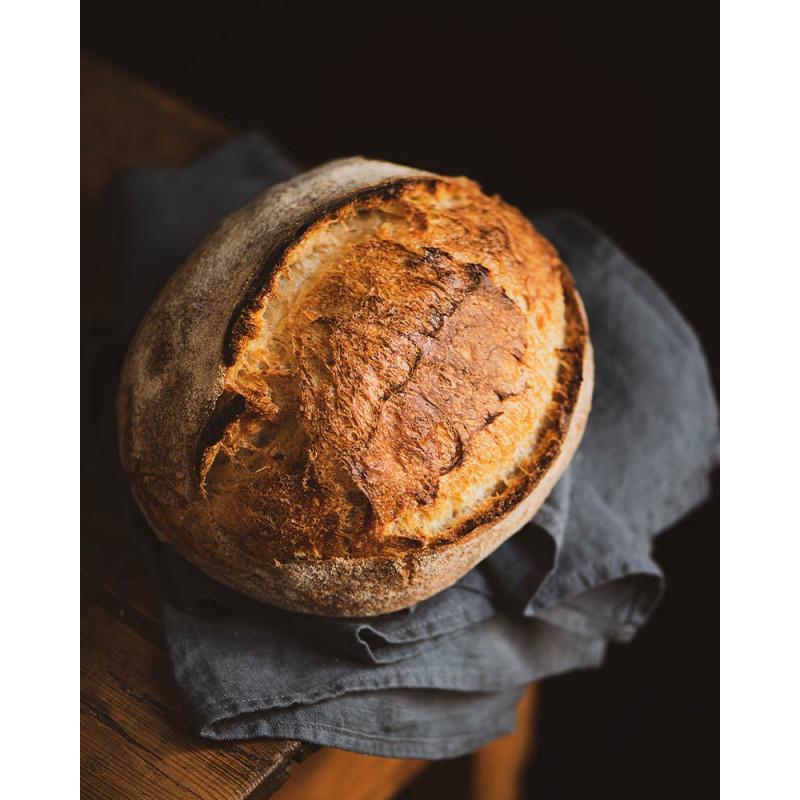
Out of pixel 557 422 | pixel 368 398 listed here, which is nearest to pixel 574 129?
pixel 557 422

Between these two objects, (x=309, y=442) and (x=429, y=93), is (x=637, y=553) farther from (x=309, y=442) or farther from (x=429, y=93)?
(x=429, y=93)

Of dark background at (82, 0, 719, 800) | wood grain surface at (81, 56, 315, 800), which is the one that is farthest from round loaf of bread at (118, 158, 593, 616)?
dark background at (82, 0, 719, 800)

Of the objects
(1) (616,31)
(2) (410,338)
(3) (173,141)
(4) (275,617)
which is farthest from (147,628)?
(1) (616,31)

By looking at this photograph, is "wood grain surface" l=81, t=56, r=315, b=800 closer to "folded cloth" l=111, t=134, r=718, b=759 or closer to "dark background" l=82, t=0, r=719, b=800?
"folded cloth" l=111, t=134, r=718, b=759

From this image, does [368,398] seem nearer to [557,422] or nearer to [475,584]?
[557,422]

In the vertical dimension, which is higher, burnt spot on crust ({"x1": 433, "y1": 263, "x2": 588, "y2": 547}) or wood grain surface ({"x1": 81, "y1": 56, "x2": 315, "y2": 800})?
burnt spot on crust ({"x1": 433, "y1": 263, "x2": 588, "y2": 547})

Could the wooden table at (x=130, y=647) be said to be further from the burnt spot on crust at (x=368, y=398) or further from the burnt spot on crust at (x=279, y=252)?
the burnt spot on crust at (x=279, y=252)
